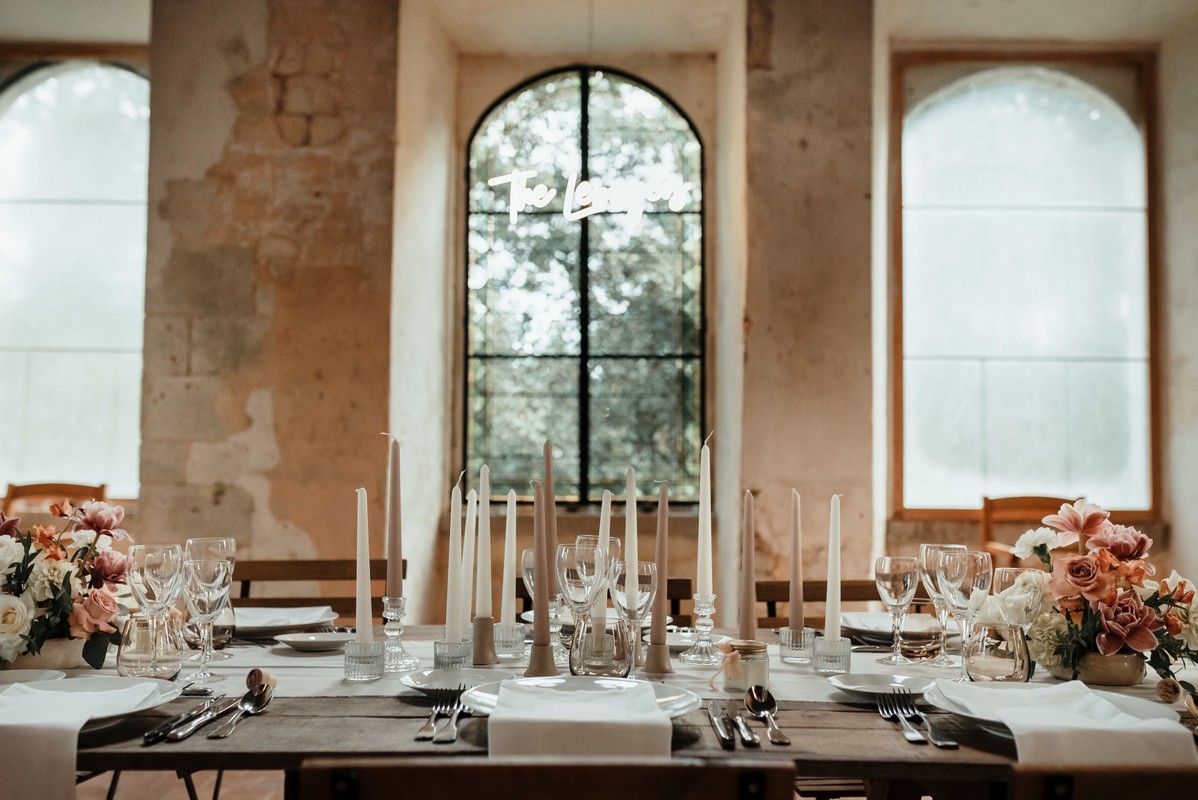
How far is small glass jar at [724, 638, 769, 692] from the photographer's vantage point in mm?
1616

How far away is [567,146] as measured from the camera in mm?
4875

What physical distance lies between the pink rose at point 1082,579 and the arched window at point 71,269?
14.1ft

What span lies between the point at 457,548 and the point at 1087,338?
3.93 meters

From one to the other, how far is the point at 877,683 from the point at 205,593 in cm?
116

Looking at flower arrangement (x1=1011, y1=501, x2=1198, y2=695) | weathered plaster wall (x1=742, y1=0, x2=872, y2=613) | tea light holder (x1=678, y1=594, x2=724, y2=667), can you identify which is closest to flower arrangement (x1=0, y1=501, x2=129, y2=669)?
tea light holder (x1=678, y1=594, x2=724, y2=667)

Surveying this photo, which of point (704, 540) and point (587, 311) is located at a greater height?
point (587, 311)

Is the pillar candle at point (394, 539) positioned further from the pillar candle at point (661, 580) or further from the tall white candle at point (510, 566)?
the pillar candle at point (661, 580)

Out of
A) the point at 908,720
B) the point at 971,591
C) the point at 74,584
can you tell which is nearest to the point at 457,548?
the point at 74,584

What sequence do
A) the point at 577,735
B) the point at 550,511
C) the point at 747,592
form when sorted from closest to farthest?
the point at 577,735, the point at 747,592, the point at 550,511

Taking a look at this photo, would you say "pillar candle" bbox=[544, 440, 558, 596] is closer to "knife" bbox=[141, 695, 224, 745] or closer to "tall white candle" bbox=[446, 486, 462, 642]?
"tall white candle" bbox=[446, 486, 462, 642]

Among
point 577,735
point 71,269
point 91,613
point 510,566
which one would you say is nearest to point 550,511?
point 510,566

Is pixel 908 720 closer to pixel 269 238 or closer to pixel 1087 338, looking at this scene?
pixel 269 238

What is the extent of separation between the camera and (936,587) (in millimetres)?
1826

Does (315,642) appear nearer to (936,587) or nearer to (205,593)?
(205,593)
